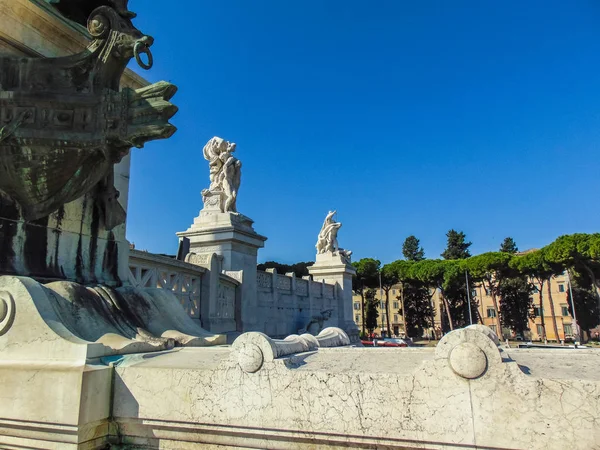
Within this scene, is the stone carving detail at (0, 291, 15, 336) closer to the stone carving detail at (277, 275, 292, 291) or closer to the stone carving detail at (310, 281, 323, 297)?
the stone carving detail at (277, 275, 292, 291)

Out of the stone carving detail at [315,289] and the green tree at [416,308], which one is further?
the green tree at [416,308]

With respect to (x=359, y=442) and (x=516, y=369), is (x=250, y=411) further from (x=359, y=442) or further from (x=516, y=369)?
(x=516, y=369)

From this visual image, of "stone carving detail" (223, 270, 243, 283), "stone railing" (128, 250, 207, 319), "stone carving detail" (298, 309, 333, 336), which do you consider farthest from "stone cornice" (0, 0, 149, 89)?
"stone carving detail" (298, 309, 333, 336)

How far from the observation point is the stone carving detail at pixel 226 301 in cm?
1054

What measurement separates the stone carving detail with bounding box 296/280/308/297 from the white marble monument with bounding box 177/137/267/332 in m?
5.09

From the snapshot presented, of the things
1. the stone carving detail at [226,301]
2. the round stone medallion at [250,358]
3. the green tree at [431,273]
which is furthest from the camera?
the green tree at [431,273]

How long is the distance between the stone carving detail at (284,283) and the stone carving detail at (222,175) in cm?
420

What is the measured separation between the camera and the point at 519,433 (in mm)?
2217

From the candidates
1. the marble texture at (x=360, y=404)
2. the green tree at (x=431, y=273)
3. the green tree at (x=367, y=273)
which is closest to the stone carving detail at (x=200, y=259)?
the marble texture at (x=360, y=404)

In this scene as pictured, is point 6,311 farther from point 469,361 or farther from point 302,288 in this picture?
point 302,288

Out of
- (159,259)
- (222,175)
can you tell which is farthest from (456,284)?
(159,259)

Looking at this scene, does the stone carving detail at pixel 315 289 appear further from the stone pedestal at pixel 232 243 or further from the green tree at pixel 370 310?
the green tree at pixel 370 310

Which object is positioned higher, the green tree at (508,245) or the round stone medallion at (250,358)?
the green tree at (508,245)

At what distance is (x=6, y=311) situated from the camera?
10.6 ft
